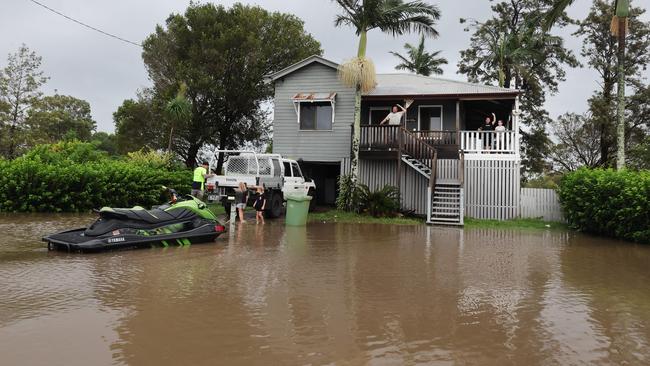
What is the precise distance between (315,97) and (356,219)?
621 centimetres

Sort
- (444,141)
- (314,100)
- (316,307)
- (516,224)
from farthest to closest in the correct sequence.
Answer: (314,100), (444,141), (516,224), (316,307)

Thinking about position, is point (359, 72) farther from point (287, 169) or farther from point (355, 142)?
point (287, 169)

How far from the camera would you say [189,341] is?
404 cm

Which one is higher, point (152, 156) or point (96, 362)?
point (152, 156)

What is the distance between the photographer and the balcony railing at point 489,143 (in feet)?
56.6

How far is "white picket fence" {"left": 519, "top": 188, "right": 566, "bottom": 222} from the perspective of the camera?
17.0 m

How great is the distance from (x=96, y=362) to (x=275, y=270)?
3.68 m

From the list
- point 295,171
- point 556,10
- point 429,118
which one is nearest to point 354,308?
point 295,171

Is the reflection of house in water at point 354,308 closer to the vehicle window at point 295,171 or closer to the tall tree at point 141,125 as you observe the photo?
the vehicle window at point 295,171

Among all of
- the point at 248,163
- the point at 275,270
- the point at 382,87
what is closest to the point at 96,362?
the point at 275,270

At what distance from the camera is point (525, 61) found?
2838 cm

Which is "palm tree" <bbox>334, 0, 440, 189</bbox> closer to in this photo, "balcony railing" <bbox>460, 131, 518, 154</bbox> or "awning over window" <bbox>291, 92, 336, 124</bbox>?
"awning over window" <bbox>291, 92, 336, 124</bbox>

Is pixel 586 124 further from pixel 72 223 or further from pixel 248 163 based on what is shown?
pixel 72 223

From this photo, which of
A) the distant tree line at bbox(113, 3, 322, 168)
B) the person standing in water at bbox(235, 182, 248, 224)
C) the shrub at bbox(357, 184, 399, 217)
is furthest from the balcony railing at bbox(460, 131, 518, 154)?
the distant tree line at bbox(113, 3, 322, 168)
